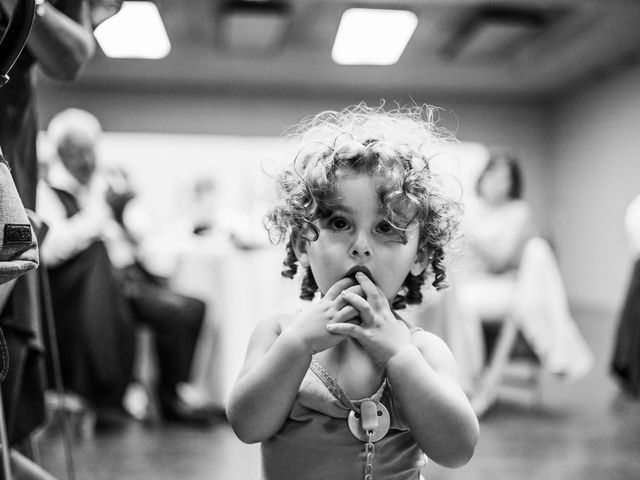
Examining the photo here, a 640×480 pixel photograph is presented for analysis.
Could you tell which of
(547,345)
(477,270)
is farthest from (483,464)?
(477,270)

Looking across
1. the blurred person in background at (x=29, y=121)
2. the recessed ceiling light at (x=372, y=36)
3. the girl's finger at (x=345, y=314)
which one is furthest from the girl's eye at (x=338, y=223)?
the recessed ceiling light at (x=372, y=36)

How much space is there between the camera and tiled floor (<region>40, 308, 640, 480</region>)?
7.38 feet

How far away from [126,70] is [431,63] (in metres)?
3.68

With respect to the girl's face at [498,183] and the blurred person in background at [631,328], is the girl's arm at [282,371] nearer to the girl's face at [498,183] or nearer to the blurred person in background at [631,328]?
the blurred person in background at [631,328]

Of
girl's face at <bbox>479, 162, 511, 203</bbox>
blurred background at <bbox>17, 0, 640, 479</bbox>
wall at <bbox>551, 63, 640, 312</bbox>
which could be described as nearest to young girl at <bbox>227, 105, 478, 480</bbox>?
girl's face at <bbox>479, 162, 511, 203</bbox>

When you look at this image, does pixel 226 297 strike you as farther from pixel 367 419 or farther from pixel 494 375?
pixel 367 419

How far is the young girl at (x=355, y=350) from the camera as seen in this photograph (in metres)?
0.80

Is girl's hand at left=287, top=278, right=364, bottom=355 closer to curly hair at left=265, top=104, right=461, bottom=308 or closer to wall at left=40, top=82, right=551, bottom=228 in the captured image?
curly hair at left=265, top=104, right=461, bottom=308

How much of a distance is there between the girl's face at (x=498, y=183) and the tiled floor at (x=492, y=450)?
103 centimetres

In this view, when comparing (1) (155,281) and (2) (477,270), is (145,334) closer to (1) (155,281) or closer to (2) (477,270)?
(1) (155,281)

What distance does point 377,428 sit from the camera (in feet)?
2.73

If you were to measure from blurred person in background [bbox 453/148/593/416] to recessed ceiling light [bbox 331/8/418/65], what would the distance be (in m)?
3.08

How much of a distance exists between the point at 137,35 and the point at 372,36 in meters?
2.31

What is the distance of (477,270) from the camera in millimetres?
3482
